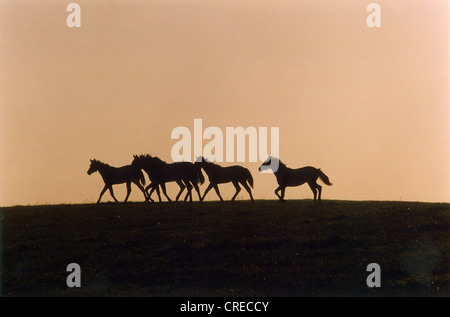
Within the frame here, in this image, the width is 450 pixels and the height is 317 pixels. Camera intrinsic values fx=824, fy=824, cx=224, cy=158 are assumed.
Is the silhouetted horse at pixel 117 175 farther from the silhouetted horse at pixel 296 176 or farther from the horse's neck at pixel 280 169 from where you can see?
the horse's neck at pixel 280 169

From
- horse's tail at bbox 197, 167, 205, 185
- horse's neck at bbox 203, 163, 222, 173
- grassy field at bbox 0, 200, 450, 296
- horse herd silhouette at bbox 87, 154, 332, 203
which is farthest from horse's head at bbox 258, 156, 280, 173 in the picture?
horse's tail at bbox 197, 167, 205, 185

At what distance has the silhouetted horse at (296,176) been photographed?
34.6m

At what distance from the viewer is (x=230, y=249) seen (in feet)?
86.7

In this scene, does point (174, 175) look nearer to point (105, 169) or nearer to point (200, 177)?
point (200, 177)

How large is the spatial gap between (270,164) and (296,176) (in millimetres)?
1225

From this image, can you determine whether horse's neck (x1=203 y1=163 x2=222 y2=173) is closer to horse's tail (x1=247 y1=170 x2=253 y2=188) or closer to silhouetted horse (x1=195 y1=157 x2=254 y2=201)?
silhouetted horse (x1=195 y1=157 x2=254 y2=201)

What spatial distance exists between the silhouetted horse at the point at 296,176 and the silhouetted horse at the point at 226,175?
35.1 inches

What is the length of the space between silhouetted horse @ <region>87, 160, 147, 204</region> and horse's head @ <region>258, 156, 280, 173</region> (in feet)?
17.3

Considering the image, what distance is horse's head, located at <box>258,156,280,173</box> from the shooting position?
114 feet

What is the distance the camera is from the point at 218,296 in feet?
73.4

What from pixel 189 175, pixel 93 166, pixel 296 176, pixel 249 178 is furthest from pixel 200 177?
pixel 93 166

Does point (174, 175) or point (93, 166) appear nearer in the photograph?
point (174, 175)

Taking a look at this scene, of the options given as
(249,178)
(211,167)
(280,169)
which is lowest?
(249,178)

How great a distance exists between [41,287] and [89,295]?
76.6 inches
